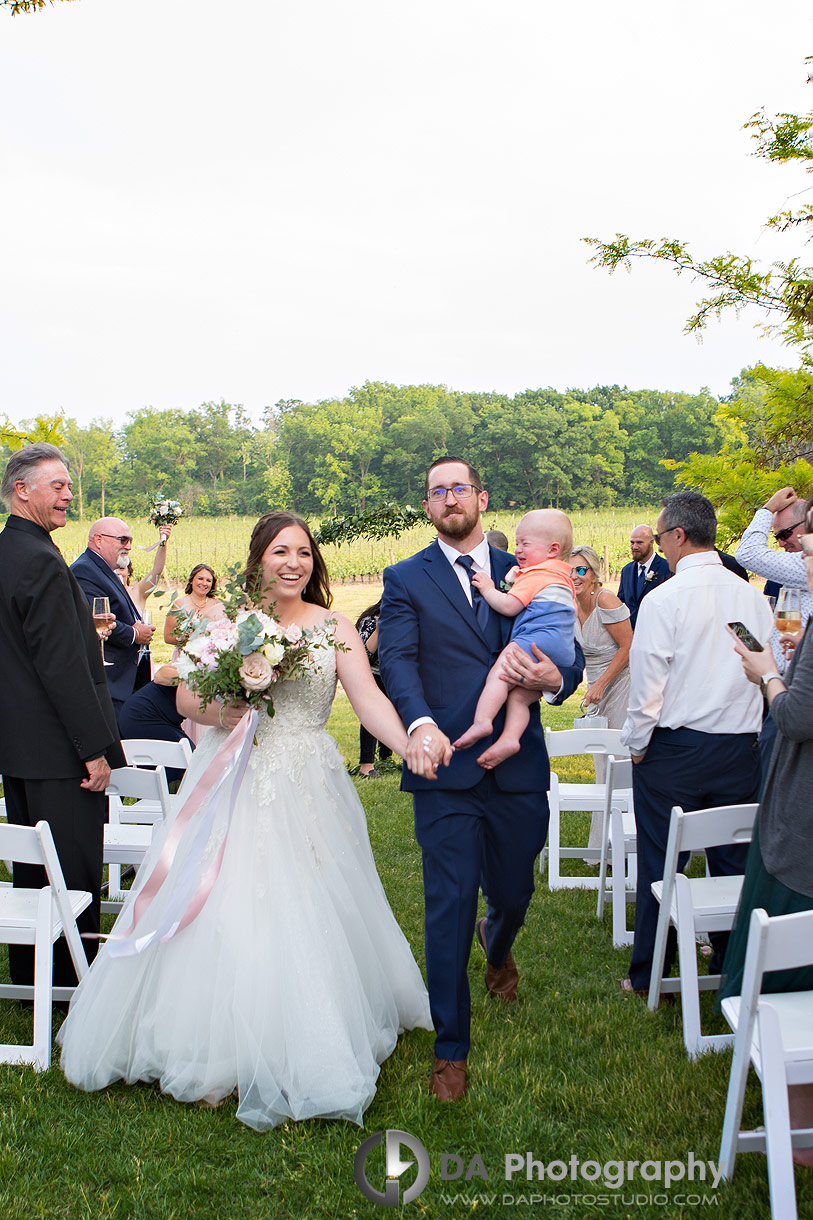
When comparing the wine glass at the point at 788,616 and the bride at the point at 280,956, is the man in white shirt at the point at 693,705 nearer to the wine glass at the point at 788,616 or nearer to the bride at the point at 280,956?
the wine glass at the point at 788,616

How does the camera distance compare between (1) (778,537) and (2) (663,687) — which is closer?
(2) (663,687)

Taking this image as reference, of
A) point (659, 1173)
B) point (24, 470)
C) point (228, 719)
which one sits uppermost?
point (24, 470)

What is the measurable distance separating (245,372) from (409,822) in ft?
170

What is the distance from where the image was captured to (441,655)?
355 centimetres

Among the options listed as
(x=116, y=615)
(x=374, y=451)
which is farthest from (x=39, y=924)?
(x=374, y=451)

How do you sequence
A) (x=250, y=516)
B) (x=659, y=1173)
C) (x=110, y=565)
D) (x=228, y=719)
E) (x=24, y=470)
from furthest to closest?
(x=250, y=516) → (x=110, y=565) → (x=24, y=470) → (x=228, y=719) → (x=659, y=1173)

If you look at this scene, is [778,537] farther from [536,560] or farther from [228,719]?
[228,719]

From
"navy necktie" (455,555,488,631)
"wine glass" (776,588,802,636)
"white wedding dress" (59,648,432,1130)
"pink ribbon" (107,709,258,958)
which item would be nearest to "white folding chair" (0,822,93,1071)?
"white wedding dress" (59,648,432,1130)

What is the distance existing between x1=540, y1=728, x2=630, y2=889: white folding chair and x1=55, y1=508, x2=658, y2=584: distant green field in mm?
22613

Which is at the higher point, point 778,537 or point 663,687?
point 778,537

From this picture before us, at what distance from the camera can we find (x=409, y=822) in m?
7.39

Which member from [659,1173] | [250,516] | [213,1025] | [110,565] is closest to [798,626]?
[659,1173]

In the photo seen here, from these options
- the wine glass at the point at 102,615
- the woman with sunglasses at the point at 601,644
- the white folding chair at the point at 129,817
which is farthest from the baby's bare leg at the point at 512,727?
the wine glass at the point at 102,615

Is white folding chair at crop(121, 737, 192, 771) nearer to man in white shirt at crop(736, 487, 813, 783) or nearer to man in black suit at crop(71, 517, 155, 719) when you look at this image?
man in black suit at crop(71, 517, 155, 719)
